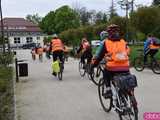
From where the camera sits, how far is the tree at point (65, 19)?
124 meters

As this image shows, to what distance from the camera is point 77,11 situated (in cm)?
13362

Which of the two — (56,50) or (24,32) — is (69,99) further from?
(24,32)

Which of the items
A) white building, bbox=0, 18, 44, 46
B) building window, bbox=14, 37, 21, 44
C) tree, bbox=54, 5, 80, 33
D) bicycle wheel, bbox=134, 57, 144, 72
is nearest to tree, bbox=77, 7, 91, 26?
tree, bbox=54, 5, 80, 33

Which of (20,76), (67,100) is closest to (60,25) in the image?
(20,76)

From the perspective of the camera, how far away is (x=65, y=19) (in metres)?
126

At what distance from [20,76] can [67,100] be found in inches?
308

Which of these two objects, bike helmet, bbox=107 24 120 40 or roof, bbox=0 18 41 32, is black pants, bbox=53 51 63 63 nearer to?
bike helmet, bbox=107 24 120 40

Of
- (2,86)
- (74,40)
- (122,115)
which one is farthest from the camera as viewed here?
(74,40)

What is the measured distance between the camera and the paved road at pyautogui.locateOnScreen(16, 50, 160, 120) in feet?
34.9

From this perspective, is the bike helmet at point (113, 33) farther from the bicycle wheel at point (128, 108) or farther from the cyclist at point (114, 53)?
the bicycle wheel at point (128, 108)

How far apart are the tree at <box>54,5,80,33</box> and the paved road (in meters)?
104

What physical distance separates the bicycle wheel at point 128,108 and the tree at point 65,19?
370ft

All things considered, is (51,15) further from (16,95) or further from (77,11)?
(16,95)

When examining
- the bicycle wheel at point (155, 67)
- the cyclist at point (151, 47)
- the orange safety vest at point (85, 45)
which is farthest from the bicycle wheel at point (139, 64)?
the orange safety vest at point (85, 45)
